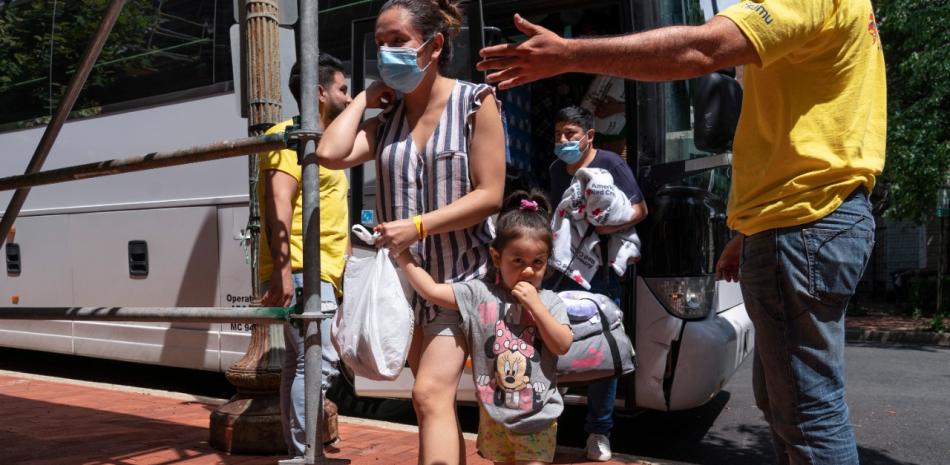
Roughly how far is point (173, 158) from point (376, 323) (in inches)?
35.4

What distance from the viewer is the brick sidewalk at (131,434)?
4.52 m

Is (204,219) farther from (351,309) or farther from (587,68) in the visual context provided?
(587,68)

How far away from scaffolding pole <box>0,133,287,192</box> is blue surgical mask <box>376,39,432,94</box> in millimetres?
389

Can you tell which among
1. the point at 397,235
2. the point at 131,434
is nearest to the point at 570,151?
the point at 397,235

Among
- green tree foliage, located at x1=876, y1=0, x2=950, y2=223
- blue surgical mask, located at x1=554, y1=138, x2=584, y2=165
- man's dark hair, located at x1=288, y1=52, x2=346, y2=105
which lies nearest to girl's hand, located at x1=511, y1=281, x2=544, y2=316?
man's dark hair, located at x1=288, y1=52, x2=346, y2=105

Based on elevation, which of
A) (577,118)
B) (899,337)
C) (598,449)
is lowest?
(899,337)

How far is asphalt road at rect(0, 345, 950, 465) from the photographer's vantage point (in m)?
5.10

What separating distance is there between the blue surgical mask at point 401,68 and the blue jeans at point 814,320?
119 centimetres

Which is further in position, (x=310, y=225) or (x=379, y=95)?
(x=379, y=95)

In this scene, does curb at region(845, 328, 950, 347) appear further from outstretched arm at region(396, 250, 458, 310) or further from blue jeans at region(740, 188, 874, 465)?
outstretched arm at region(396, 250, 458, 310)

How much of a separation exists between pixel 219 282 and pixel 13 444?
7.38ft

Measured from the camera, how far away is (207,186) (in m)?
6.98

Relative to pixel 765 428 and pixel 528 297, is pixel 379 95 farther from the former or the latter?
pixel 765 428


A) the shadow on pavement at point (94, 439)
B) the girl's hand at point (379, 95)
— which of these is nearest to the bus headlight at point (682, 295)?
the shadow on pavement at point (94, 439)
